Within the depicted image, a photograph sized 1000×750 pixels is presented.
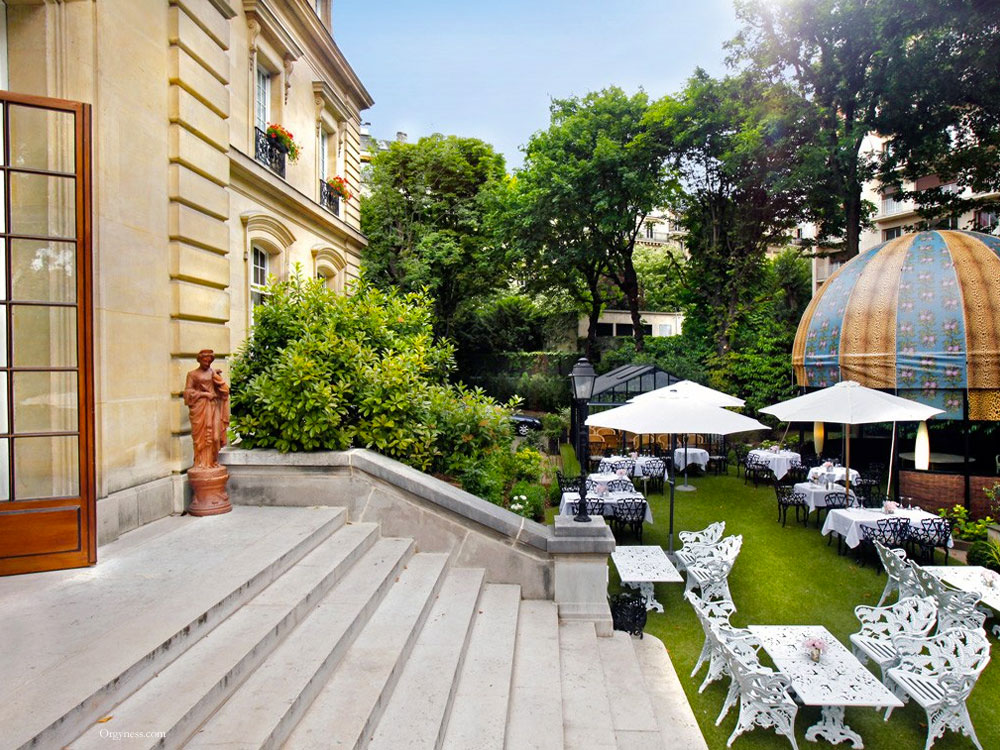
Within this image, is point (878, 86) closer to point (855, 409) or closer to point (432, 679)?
point (855, 409)

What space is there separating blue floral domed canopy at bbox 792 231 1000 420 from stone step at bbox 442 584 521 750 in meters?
12.1

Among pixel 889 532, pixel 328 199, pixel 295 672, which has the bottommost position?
pixel 889 532

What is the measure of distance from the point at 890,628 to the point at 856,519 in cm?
372

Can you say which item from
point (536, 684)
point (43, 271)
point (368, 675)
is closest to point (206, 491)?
point (43, 271)

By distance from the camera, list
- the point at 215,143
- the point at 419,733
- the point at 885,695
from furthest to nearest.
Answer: the point at 215,143, the point at 885,695, the point at 419,733

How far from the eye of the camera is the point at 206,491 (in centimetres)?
650

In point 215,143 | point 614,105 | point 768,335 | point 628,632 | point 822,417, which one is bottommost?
point 628,632

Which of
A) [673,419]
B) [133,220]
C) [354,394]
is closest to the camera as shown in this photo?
[133,220]

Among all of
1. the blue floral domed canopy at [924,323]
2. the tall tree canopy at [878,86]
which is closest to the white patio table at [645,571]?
the blue floral domed canopy at [924,323]

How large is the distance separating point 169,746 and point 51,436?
358 cm

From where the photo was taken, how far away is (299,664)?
3.71 meters

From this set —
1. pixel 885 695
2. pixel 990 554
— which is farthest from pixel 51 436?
pixel 990 554

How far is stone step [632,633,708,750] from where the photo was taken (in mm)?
4547

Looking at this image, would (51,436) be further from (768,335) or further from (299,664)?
(768,335)
